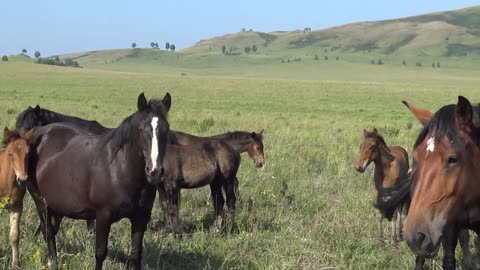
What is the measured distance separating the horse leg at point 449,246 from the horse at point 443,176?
0.84 metres

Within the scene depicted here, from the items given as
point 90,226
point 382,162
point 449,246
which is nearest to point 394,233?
point 382,162

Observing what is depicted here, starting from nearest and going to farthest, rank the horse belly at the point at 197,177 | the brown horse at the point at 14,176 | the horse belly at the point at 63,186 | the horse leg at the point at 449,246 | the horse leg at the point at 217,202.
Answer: the horse leg at the point at 449,246 → the horse belly at the point at 63,186 → the brown horse at the point at 14,176 → the horse leg at the point at 217,202 → the horse belly at the point at 197,177

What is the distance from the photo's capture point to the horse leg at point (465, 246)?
602 centimetres

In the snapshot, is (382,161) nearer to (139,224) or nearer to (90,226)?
(90,226)

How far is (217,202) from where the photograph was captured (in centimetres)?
841

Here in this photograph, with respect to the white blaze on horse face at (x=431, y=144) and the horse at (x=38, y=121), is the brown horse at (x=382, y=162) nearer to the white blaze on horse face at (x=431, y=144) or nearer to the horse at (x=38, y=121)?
the horse at (x=38, y=121)

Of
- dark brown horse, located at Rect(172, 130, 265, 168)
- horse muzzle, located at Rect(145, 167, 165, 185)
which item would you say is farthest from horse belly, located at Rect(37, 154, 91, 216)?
dark brown horse, located at Rect(172, 130, 265, 168)

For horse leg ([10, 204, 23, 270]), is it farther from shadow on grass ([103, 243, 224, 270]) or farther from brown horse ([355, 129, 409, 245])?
brown horse ([355, 129, 409, 245])

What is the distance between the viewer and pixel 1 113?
74.6 ft

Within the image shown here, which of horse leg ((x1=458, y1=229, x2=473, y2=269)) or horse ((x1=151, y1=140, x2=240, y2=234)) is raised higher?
horse ((x1=151, y1=140, x2=240, y2=234))

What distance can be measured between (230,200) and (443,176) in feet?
15.5

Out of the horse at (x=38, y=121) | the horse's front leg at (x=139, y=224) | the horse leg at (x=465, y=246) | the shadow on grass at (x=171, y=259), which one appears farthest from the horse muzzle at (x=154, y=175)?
the horse leg at (x=465, y=246)

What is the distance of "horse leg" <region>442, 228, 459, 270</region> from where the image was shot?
5068mm

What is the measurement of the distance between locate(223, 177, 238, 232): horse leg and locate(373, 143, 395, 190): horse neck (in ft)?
7.83
